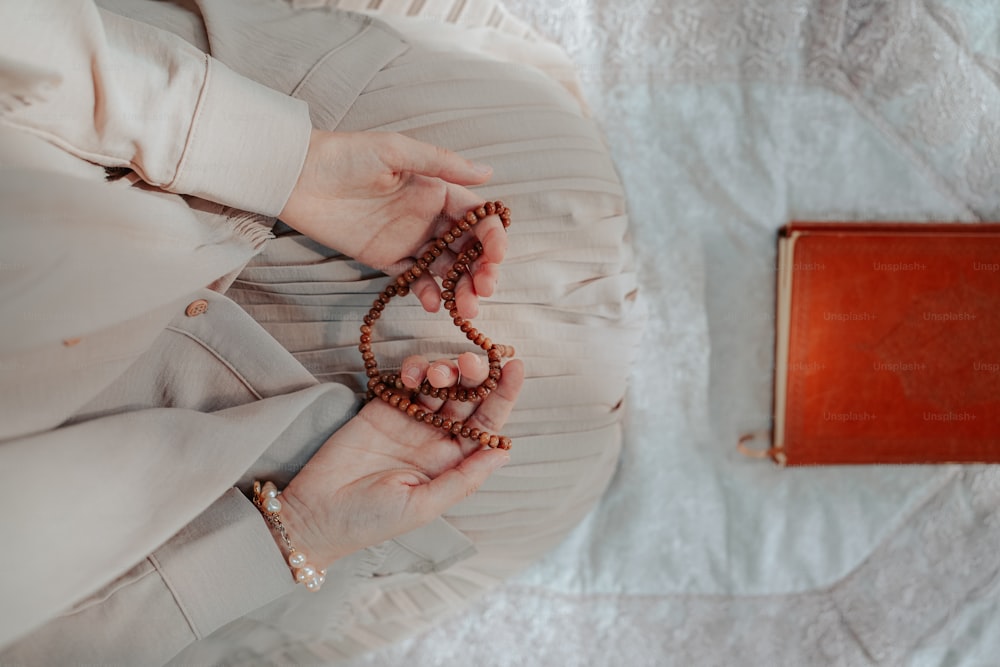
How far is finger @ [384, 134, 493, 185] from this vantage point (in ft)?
1.98

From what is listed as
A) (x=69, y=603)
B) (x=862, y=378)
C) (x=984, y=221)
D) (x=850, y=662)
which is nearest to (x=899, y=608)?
(x=850, y=662)

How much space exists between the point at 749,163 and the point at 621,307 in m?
0.33

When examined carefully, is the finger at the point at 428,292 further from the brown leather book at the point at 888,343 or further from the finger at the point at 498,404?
the brown leather book at the point at 888,343

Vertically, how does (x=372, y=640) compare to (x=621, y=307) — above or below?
below

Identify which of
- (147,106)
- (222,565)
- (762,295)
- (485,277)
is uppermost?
(147,106)

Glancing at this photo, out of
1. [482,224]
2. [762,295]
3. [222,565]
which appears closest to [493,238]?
[482,224]

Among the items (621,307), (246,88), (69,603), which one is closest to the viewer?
(69,603)

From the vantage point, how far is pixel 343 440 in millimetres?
628

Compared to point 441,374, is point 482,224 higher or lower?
higher

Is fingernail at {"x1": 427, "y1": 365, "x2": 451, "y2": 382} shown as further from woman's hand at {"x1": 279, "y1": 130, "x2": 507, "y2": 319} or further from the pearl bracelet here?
the pearl bracelet

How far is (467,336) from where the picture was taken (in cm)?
66

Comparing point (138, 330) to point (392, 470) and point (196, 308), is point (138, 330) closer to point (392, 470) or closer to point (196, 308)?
point (196, 308)

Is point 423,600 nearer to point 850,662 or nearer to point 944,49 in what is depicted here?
point 850,662

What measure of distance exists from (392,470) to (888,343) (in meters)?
0.67
